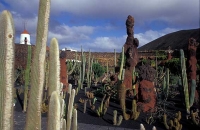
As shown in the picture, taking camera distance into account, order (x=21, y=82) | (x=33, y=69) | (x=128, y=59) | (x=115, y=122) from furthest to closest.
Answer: (x=21, y=82) → (x=128, y=59) → (x=115, y=122) → (x=33, y=69)

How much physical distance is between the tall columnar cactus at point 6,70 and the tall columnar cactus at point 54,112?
0.93 ft

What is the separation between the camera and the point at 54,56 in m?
2.45

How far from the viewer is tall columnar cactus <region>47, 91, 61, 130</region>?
2.09 metres

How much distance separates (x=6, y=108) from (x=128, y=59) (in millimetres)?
8126

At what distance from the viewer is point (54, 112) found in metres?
2.10

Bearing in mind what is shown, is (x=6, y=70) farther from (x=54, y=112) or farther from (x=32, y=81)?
(x=54, y=112)

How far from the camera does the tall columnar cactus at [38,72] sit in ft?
7.28

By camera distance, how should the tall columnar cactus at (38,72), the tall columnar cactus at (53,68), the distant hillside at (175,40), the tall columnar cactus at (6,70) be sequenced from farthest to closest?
the distant hillside at (175,40)
the tall columnar cactus at (53,68)
the tall columnar cactus at (38,72)
the tall columnar cactus at (6,70)

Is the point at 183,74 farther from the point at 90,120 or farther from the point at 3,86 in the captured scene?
the point at 3,86

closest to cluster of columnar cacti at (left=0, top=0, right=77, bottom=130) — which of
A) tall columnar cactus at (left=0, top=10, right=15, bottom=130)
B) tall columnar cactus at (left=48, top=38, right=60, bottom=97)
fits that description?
tall columnar cactus at (left=0, top=10, right=15, bottom=130)

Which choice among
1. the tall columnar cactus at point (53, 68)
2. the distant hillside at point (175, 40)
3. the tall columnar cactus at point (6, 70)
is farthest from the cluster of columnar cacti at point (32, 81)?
the distant hillside at point (175, 40)

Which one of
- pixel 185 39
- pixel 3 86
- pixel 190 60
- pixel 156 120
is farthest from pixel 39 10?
pixel 185 39

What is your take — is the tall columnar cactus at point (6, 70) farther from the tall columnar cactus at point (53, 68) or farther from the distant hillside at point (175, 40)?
the distant hillside at point (175, 40)

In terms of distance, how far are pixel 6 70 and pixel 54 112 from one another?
45 centimetres
